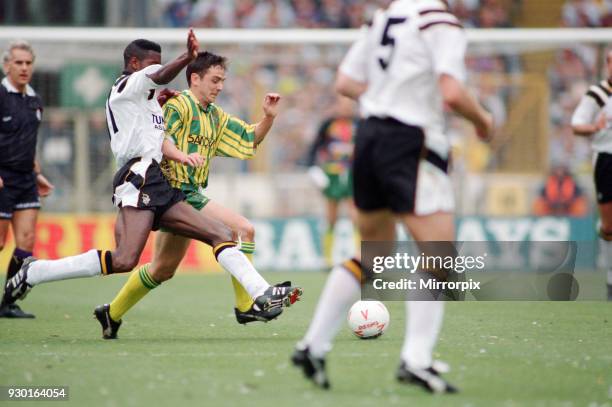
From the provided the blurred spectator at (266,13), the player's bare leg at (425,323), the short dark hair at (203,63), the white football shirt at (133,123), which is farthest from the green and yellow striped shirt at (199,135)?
the blurred spectator at (266,13)

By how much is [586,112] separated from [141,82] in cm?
553

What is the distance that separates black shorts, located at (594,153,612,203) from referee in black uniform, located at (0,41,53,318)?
5570 mm

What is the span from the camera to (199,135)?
9000mm

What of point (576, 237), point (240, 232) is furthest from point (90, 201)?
point (240, 232)

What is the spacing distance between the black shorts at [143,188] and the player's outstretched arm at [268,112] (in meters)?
0.96

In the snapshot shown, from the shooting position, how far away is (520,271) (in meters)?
17.0

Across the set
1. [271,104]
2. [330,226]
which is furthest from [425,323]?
[330,226]

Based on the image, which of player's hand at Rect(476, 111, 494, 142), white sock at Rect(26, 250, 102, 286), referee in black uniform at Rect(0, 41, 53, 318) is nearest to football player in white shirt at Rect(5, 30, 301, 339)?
white sock at Rect(26, 250, 102, 286)

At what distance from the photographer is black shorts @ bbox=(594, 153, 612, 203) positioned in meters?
12.0

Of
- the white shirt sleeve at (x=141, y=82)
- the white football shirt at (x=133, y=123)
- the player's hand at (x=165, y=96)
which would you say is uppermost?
the white shirt sleeve at (x=141, y=82)

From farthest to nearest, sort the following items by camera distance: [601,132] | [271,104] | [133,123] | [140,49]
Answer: [601,132] → [271,104] → [140,49] → [133,123]

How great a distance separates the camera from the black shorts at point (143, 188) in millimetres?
8383

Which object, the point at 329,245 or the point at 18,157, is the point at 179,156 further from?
the point at 329,245

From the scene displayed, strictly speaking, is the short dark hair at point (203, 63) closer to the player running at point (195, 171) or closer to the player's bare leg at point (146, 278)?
the player running at point (195, 171)
